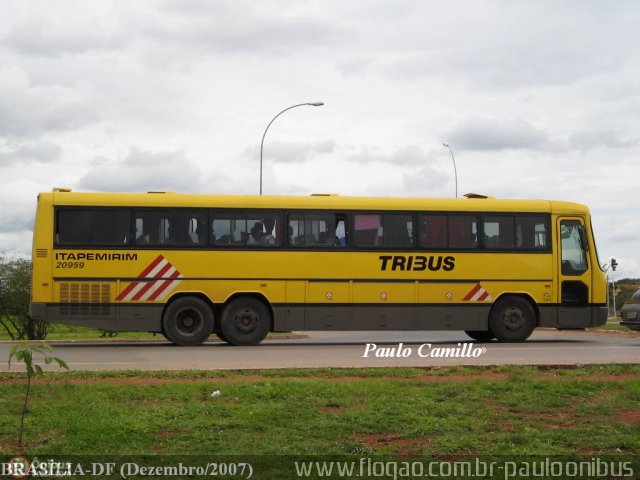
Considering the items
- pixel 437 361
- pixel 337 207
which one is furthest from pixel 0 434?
pixel 337 207

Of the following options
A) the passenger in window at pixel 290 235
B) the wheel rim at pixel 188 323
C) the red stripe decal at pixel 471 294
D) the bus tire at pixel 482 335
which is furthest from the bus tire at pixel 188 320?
the bus tire at pixel 482 335

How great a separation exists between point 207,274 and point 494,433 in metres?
11.6

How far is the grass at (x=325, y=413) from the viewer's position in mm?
8938

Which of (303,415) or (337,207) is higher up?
(337,207)

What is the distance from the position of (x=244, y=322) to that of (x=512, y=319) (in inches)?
242

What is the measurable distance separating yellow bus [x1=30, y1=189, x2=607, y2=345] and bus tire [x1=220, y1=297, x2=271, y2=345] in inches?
0.9

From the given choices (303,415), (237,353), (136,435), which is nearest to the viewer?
(136,435)

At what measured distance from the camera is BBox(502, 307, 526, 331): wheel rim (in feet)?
70.4

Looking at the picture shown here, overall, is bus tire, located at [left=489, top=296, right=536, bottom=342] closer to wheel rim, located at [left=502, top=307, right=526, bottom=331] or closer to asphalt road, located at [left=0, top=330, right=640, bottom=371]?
wheel rim, located at [left=502, top=307, right=526, bottom=331]

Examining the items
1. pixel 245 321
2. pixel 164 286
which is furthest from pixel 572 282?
pixel 164 286

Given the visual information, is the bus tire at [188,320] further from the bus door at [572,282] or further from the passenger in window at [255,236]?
A: the bus door at [572,282]

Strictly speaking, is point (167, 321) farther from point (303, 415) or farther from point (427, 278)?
point (303, 415)

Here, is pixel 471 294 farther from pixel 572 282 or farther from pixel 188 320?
pixel 188 320

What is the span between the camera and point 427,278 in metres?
21.1
